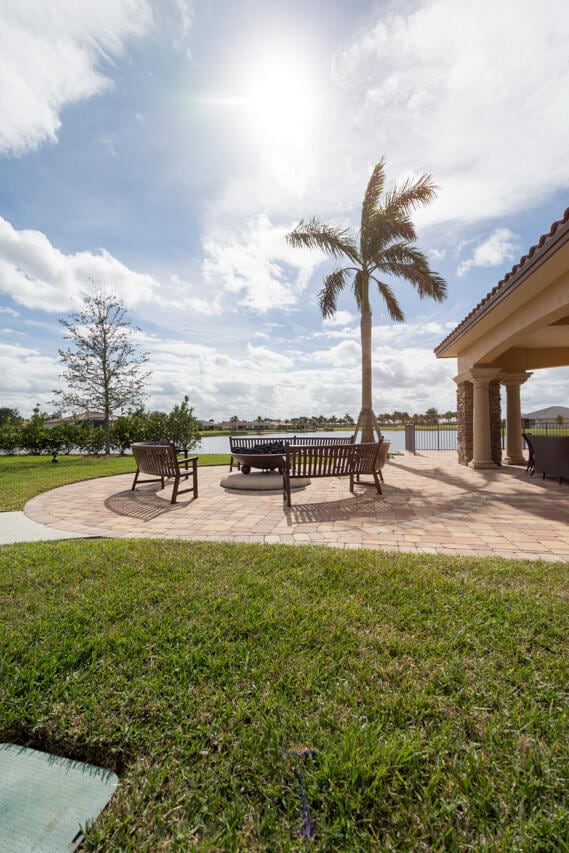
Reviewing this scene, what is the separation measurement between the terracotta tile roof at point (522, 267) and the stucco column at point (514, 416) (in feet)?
11.7

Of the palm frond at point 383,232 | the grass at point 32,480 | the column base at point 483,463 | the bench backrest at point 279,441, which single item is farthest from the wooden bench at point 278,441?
the palm frond at point 383,232

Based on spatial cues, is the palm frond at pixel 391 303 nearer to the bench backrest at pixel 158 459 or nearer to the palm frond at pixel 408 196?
the palm frond at pixel 408 196

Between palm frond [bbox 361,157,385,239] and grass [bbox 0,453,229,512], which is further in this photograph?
palm frond [bbox 361,157,385,239]

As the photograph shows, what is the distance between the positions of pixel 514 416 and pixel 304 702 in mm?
12102

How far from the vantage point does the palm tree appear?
35.6ft

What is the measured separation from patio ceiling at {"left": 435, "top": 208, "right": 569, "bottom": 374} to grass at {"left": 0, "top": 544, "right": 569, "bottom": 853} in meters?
4.29

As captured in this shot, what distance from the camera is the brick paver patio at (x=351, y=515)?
3889mm

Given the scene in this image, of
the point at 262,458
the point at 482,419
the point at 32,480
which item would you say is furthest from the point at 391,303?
the point at 32,480

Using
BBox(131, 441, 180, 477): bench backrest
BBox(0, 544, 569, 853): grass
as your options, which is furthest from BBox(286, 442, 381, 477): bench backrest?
BBox(0, 544, 569, 853): grass

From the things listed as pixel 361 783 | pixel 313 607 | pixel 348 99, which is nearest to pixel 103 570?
pixel 313 607

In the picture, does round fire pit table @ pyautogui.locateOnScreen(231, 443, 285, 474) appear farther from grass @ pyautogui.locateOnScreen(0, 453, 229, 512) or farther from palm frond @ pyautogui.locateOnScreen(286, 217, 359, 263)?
palm frond @ pyautogui.locateOnScreen(286, 217, 359, 263)

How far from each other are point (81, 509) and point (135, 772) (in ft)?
15.9

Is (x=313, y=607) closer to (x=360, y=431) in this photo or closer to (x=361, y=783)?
(x=361, y=783)

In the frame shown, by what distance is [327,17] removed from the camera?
19.0 ft
